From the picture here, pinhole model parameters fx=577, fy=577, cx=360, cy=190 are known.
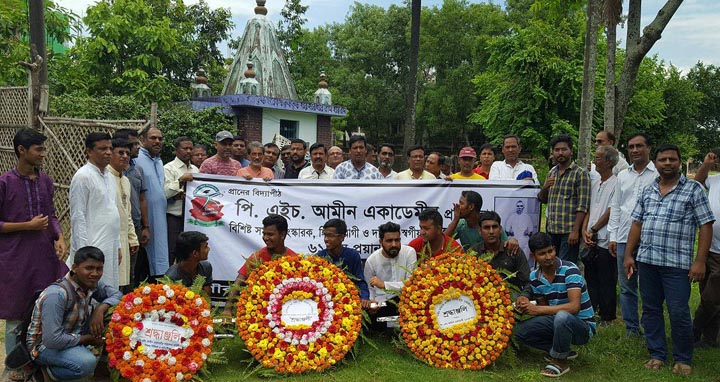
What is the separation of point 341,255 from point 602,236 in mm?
2720

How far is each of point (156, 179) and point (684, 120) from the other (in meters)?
32.1

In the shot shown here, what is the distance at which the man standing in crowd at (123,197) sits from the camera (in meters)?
5.42

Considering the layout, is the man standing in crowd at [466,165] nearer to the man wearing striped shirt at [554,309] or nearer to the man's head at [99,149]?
the man wearing striped shirt at [554,309]

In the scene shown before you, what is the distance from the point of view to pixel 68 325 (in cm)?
428

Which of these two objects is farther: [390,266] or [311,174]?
[311,174]

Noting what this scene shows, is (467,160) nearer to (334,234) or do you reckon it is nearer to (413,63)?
(334,234)

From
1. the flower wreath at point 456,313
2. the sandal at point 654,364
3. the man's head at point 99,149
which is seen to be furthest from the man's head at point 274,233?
the sandal at point 654,364

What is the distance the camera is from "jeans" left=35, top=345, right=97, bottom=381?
421 cm

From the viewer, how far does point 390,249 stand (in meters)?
5.41

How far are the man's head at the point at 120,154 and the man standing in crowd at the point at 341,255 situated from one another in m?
2.01

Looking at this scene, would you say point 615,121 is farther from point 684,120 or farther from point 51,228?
point 684,120

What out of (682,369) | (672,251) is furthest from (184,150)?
(682,369)

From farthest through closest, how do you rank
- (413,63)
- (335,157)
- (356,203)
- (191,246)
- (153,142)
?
(413,63)
(335,157)
(356,203)
(153,142)
(191,246)

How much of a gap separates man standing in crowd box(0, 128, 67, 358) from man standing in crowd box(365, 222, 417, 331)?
2.78 metres
